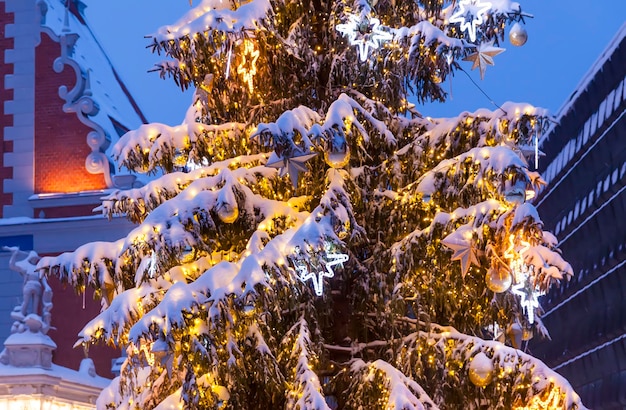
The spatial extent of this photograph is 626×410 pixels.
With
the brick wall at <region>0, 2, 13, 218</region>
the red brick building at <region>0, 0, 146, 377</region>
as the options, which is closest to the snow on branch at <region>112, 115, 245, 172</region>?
the red brick building at <region>0, 0, 146, 377</region>

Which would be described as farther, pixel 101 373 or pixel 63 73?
pixel 63 73

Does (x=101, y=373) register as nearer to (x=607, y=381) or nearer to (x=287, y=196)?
(x=287, y=196)

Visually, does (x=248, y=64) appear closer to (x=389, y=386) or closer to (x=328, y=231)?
(x=328, y=231)

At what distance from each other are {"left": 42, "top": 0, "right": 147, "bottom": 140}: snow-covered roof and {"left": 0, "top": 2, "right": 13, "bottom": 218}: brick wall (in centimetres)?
68

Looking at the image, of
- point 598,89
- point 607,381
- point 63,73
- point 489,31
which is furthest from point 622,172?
point 489,31

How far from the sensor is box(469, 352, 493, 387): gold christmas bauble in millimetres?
7223

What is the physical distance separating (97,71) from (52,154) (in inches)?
129

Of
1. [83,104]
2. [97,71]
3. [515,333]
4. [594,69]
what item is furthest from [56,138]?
[594,69]

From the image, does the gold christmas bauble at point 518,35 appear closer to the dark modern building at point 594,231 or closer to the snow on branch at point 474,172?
the snow on branch at point 474,172

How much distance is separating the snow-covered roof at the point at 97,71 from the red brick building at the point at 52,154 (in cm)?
5

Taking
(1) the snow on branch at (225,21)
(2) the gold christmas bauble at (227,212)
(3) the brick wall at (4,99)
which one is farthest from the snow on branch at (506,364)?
(3) the brick wall at (4,99)

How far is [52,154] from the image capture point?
61.0 feet

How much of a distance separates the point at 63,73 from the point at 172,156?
1113 centimetres

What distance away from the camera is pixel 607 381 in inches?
1162
